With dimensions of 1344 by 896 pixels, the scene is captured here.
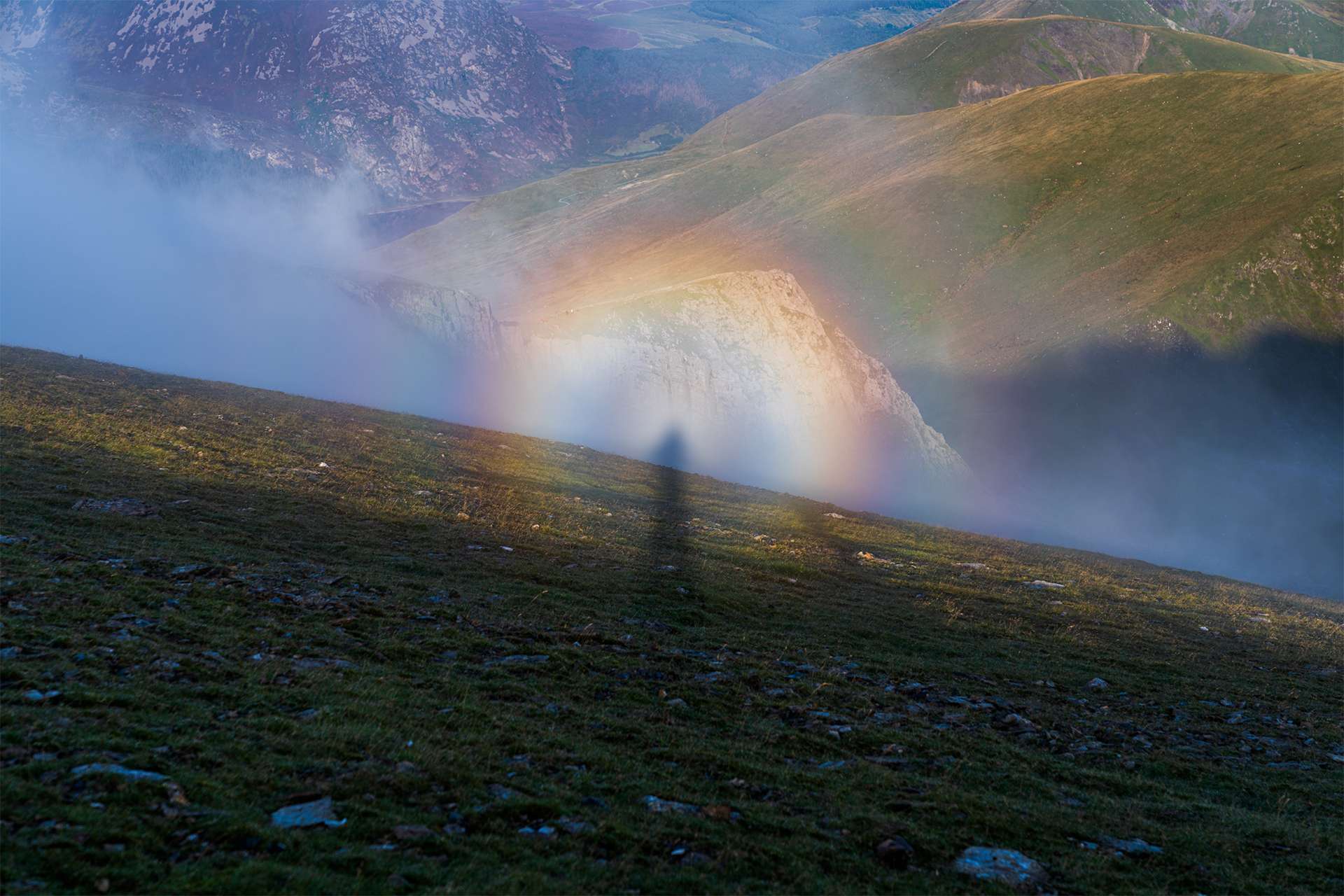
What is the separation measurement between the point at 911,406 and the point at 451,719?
7566 centimetres

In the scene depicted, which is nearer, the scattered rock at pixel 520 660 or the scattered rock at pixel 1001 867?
the scattered rock at pixel 1001 867

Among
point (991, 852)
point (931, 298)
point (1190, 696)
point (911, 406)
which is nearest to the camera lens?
point (991, 852)

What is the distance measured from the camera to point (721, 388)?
256 feet

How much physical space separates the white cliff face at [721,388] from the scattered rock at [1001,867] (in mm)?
62783

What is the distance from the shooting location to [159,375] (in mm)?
55375

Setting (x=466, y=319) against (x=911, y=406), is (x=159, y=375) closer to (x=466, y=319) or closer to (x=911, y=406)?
(x=466, y=319)

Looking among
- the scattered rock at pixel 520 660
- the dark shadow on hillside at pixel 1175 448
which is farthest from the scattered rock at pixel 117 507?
the dark shadow on hillside at pixel 1175 448

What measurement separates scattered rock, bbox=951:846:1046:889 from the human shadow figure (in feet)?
58.9

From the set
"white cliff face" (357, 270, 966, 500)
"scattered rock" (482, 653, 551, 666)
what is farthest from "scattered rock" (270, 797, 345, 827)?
"white cliff face" (357, 270, 966, 500)

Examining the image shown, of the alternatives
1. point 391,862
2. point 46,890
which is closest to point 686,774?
point 391,862

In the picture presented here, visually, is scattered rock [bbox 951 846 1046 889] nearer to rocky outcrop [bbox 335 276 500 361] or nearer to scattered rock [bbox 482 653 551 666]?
scattered rock [bbox 482 653 551 666]

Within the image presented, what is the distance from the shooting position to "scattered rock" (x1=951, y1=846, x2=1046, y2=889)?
1140 centimetres

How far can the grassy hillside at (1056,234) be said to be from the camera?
125 metres

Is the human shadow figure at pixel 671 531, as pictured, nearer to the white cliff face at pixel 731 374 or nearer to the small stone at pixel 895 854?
the white cliff face at pixel 731 374
